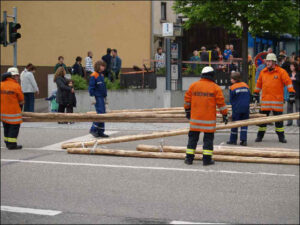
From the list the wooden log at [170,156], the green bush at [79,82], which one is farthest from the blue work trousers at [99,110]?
the green bush at [79,82]

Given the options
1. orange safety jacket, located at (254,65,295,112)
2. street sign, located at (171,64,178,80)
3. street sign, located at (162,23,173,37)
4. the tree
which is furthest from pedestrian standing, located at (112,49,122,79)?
orange safety jacket, located at (254,65,295,112)

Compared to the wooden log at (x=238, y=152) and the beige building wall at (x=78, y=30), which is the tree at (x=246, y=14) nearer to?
the beige building wall at (x=78, y=30)

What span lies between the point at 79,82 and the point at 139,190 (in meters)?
14.2

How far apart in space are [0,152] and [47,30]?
1947 cm

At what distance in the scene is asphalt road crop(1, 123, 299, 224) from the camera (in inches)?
267

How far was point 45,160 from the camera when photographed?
10.7m

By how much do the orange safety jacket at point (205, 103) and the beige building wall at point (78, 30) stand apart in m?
19.6

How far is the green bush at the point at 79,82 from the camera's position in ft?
71.5

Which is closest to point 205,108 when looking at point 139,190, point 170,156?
point 170,156

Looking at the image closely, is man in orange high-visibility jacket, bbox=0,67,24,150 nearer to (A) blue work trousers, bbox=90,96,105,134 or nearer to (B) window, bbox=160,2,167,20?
(A) blue work trousers, bbox=90,96,105,134

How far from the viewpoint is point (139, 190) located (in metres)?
8.11

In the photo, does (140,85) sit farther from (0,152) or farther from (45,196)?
(45,196)

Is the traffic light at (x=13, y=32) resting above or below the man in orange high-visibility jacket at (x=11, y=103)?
above

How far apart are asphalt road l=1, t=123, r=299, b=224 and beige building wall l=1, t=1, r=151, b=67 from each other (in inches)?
734
